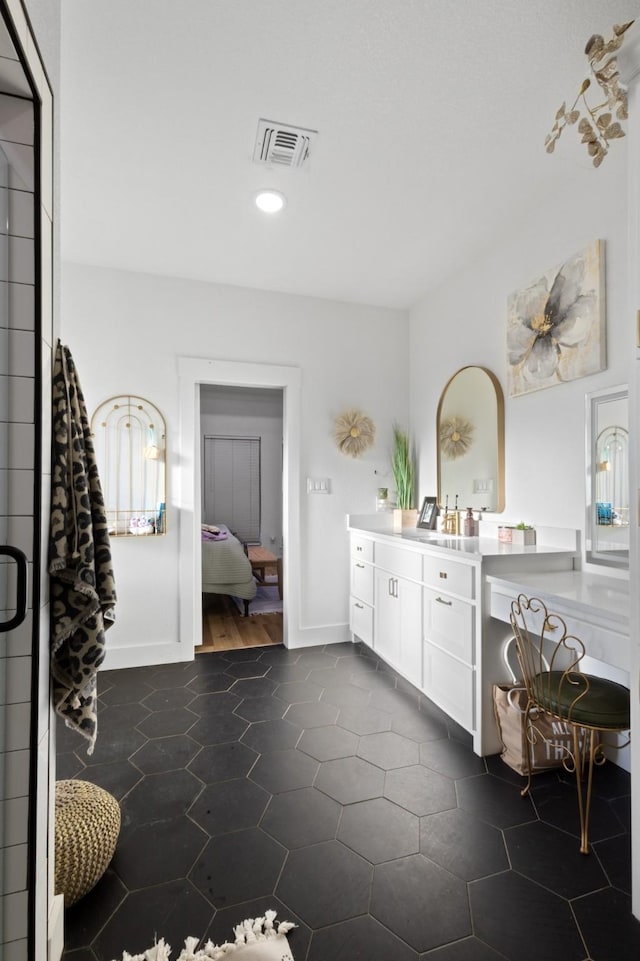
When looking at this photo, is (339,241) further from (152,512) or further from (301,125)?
(152,512)

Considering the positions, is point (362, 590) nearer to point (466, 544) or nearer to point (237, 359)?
point (466, 544)

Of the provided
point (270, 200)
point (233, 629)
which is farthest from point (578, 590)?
point (233, 629)

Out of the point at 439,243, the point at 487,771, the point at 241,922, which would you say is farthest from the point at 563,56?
the point at 241,922

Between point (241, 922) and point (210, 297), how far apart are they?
11.5 feet

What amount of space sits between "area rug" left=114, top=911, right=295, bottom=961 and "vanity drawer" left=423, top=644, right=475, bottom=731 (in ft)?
4.10

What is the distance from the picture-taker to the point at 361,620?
3639mm

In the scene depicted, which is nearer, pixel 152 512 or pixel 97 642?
pixel 97 642

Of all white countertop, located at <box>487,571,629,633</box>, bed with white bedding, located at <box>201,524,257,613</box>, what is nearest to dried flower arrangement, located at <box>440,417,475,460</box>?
white countertop, located at <box>487,571,629,633</box>

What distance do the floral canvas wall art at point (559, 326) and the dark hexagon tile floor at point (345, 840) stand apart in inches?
73.7

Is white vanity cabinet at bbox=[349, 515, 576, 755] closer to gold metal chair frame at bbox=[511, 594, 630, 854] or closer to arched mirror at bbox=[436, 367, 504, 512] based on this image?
gold metal chair frame at bbox=[511, 594, 630, 854]

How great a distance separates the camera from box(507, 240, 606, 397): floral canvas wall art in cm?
226

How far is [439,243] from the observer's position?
3.04 m

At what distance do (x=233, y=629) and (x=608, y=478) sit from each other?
3202 millimetres

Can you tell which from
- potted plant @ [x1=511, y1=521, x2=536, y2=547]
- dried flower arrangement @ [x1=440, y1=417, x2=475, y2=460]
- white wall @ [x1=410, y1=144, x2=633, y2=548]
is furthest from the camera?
dried flower arrangement @ [x1=440, y1=417, x2=475, y2=460]
